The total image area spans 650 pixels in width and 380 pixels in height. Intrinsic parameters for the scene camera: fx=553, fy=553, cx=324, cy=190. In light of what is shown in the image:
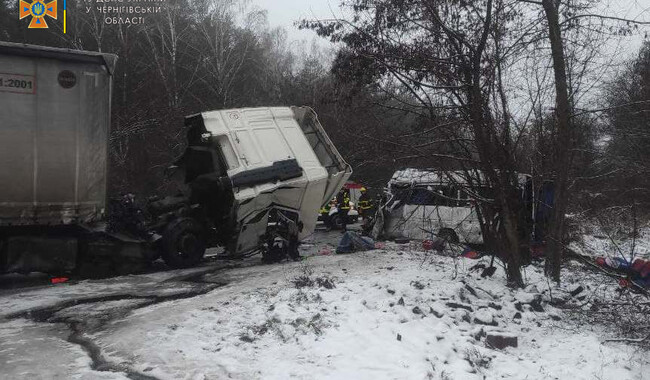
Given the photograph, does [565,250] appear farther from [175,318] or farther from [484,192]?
[175,318]

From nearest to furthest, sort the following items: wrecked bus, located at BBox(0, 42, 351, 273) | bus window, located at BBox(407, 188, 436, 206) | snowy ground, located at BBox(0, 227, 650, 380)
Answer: snowy ground, located at BBox(0, 227, 650, 380), wrecked bus, located at BBox(0, 42, 351, 273), bus window, located at BBox(407, 188, 436, 206)

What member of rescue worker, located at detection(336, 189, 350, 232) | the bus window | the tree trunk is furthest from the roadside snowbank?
rescue worker, located at detection(336, 189, 350, 232)

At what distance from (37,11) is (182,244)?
18032mm

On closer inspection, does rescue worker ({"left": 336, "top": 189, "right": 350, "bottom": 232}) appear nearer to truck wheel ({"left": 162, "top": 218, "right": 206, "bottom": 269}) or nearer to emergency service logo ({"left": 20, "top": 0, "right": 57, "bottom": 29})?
truck wheel ({"left": 162, "top": 218, "right": 206, "bottom": 269})

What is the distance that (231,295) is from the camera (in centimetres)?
677

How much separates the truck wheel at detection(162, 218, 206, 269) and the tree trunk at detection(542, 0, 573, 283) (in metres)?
5.81

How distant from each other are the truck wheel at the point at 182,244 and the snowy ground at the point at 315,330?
4.97 feet

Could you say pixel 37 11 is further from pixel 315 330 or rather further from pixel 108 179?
pixel 315 330

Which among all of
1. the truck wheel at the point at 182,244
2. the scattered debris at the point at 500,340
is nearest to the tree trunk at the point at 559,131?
the scattered debris at the point at 500,340

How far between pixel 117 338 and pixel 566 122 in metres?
5.89

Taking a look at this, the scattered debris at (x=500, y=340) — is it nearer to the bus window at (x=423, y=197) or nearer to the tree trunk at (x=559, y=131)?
the tree trunk at (x=559, y=131)

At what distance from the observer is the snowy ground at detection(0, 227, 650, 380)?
4.40 metres

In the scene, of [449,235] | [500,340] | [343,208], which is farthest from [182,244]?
[343,208]

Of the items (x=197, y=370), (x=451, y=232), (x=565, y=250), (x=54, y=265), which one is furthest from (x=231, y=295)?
(x=565, y=250)
